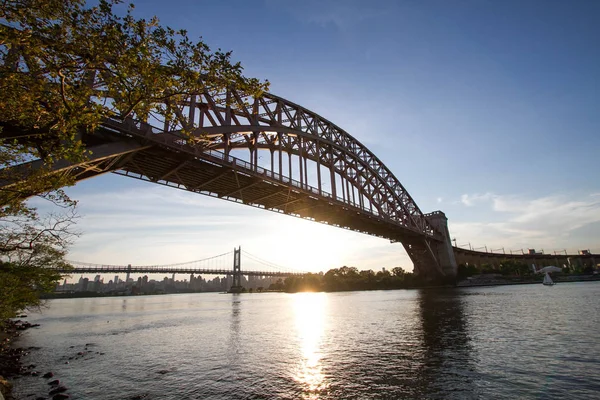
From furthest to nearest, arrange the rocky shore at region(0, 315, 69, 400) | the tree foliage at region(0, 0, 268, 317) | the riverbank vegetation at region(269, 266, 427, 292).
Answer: the riverbank vegetation at region(269, 266, 427, 292)
the rocky shore at region(0, 315, 69, 400)
the tree foliage at region(0, 0, 268, 317)

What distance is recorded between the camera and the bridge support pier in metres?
77.8

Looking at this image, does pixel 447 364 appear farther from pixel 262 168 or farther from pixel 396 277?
pixel 396 277

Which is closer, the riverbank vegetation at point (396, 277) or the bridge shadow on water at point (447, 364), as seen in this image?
the bridge shadow on water at point (447, 364)

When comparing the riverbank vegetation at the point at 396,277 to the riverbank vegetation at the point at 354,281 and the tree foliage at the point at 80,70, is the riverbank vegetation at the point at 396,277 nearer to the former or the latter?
the riverbank vegetation at the point at 354,281

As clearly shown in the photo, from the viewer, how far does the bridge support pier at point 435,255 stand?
Result: 77812 mm

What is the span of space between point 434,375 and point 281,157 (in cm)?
3154

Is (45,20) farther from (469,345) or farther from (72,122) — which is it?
(469,345)

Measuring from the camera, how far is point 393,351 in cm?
1538

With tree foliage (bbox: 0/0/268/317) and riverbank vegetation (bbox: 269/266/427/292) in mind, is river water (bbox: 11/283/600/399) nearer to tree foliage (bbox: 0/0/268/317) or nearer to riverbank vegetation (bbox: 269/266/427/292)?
tree foliage (bbox: 0/0/268/317)

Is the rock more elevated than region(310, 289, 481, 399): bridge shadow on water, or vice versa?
region(310, 289, 481, 399): bridge shadow on water

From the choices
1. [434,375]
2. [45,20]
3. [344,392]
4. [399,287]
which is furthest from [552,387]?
[399,287]

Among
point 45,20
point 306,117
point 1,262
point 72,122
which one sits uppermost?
point 306,117

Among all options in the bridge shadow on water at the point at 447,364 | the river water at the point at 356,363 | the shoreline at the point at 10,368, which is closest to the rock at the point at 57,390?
the river water at the point at 356,363

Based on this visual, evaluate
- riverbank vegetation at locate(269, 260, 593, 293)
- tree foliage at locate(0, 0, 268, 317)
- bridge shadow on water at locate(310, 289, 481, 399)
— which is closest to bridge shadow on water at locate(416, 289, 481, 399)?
bridge shadow on water at locate(310, 289, 481, 399)
